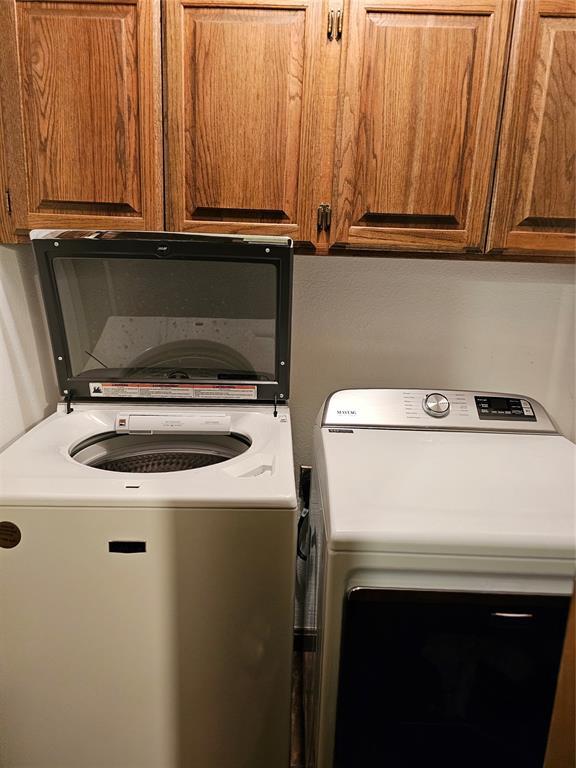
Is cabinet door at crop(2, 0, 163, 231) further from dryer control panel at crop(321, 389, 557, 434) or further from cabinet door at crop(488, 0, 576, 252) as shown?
cabinet door at crop(488, 0, 576, 252)

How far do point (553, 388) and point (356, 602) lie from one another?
1.27 m

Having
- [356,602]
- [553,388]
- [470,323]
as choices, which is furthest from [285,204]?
[553,388]

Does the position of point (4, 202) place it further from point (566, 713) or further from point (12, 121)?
point (566, 713)

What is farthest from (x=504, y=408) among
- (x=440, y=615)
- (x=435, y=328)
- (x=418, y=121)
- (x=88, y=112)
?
(x=88, y=112)

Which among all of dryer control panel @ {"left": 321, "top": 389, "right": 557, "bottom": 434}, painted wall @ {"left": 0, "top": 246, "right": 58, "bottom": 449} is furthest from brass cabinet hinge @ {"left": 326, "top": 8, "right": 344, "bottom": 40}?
painted wall @ {"left": 0, "top": 246, "right": 58, "bottom": 449}

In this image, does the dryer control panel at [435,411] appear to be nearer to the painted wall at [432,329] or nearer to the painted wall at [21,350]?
the painted wall at [432,329]

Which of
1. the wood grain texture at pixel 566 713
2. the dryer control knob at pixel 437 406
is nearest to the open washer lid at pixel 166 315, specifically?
the dryer control knob at pixel 437 406

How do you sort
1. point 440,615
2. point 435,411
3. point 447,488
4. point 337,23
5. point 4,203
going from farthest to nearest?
1. point 435,411
2. point 4,203
3. point 337,23
4. point 447,488
5. point 440,615

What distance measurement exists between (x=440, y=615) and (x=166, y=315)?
1.08 m

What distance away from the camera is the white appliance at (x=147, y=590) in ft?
3.54

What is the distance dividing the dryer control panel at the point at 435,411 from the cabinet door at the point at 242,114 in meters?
0.51

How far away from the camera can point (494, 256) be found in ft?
4.67

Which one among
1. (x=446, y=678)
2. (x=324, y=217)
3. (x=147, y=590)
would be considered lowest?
(x=446, y=678)

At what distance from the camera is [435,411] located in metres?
1.52
